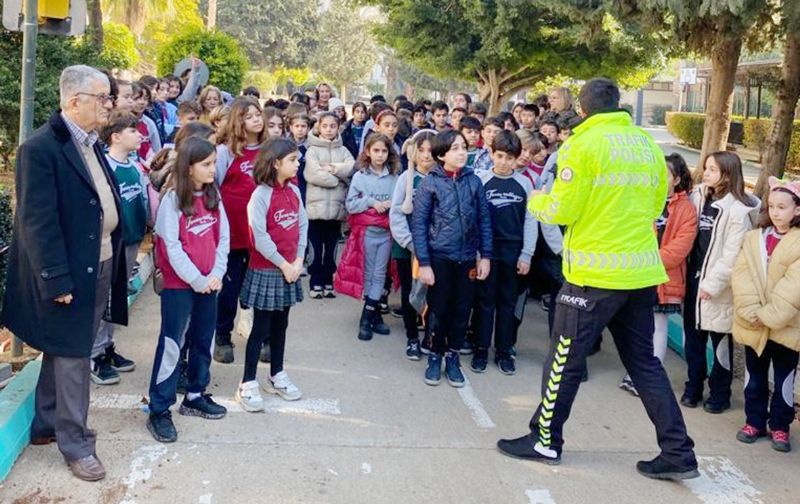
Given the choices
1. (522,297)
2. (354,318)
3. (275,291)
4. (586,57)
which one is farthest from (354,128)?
(586,57)

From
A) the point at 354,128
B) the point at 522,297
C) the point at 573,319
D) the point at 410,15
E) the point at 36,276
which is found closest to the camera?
the point at 36,276

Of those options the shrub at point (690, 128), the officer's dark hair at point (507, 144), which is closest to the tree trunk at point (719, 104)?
the officer's dark hair at point (507, 144)

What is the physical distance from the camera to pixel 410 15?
55.0ft

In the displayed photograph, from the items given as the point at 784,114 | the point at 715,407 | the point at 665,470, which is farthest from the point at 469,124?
the point at 784,114

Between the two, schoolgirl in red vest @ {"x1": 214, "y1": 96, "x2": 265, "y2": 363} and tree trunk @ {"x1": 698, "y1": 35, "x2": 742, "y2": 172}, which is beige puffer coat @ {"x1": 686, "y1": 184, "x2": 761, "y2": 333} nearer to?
schoolgirl in red vest @ {"x1": 214, "y1": 96, "x2": 265, "y2": 363}

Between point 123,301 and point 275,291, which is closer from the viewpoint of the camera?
point 123,301

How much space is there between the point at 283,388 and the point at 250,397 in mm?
305

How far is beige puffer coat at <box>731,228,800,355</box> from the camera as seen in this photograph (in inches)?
181

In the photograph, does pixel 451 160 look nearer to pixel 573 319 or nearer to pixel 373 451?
pixel 573 319

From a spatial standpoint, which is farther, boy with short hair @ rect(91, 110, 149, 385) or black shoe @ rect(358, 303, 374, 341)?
black shoe @ rect(358, 303, 374, 341)

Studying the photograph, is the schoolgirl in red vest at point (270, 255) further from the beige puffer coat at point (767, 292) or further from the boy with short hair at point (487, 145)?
the beige puffer coat at point (767, 292)

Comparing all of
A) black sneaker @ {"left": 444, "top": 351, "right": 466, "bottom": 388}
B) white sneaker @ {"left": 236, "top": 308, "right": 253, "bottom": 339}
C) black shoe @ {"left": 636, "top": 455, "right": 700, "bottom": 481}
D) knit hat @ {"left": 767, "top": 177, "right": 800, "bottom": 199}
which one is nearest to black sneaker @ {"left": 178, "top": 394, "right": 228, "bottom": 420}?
white sneaker @ {"left": 236, "top": 308, "right": 253, "bottom": 339}

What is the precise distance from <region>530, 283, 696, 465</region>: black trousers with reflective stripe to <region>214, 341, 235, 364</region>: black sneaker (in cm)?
237

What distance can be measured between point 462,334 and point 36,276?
2841 millimetres
